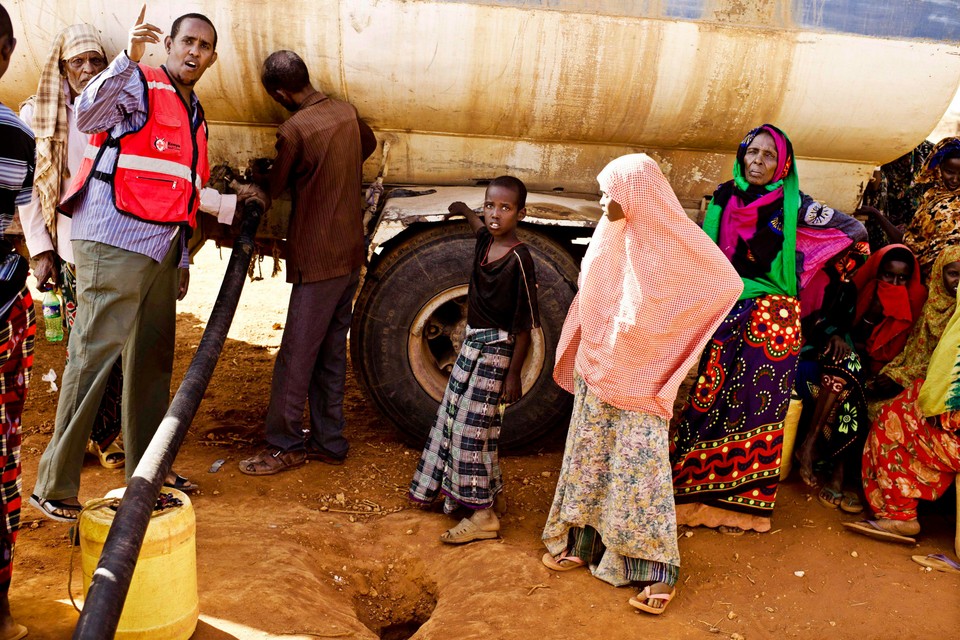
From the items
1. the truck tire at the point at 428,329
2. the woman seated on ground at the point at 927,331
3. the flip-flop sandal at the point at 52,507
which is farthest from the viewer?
the truck tire at the point at 428,329

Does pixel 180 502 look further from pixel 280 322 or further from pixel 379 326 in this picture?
pixel 280 322

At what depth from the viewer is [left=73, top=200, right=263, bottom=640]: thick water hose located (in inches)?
75.0

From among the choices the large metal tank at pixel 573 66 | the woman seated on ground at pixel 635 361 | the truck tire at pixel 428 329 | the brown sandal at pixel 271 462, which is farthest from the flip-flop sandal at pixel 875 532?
the brown sandal at pixel 271 462

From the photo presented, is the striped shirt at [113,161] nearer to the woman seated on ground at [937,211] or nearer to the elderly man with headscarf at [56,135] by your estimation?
the elderly man with headscarf at [56,135]

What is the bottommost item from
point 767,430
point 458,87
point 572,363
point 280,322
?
point 280,322

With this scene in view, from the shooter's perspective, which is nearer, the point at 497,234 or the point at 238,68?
the point at 497,234

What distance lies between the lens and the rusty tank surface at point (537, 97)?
3844 mm

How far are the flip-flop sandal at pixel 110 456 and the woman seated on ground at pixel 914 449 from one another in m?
3.45

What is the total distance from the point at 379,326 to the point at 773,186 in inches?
78.9

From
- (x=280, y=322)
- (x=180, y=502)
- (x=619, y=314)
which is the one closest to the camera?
(x=180, y=502)

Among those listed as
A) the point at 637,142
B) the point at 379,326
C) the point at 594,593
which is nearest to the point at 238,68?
the point at 379,326

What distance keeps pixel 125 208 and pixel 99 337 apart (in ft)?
1.72

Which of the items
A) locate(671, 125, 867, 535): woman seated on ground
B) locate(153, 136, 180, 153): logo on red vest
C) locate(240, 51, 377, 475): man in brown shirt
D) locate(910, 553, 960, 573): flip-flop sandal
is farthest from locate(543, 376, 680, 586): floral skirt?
locate(153, 136, 180, 153): logo on red vest

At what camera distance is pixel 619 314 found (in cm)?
307
